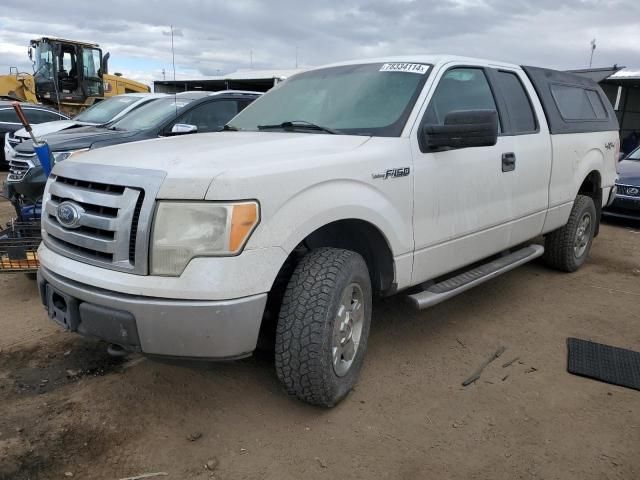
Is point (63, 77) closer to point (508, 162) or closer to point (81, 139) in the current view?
point (81, 139)

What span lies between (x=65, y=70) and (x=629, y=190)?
1698 centimetres

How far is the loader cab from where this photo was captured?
57.7 ft

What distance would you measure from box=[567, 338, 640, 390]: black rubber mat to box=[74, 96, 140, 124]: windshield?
7771 millimetres

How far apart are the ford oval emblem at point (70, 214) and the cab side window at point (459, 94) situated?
206 centimetres

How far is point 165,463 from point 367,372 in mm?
1379

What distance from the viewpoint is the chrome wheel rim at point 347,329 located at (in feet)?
9.41

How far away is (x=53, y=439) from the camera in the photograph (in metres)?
2.69

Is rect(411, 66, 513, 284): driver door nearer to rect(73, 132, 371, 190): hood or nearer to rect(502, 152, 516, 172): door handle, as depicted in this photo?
rect(502, 152, 516, 172): door handle

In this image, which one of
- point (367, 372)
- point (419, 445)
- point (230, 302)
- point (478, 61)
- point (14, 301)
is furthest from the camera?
point (14, 301)

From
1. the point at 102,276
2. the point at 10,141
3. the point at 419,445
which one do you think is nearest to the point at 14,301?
the point at 102,276

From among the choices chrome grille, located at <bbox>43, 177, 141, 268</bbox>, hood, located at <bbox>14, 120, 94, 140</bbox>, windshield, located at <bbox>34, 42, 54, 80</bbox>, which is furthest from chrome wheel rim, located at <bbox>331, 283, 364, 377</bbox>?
windshield, located at <bbox>34, 42, 54, 80</bbox>

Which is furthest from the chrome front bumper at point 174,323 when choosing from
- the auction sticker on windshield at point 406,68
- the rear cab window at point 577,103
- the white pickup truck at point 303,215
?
the rear cab window at point 577,103

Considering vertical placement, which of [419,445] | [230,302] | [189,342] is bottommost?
[419,445]

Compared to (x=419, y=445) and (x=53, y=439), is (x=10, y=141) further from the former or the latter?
(x=419, y=445)
